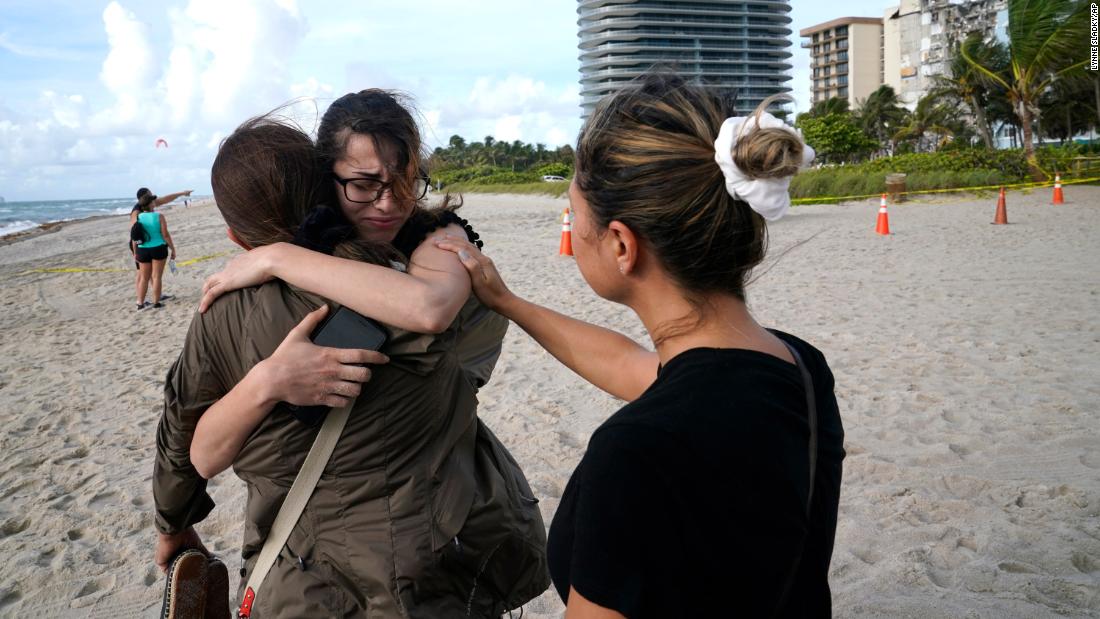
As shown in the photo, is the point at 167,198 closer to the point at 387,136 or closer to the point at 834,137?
the point at 387,136

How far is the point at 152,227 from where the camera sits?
453 inches

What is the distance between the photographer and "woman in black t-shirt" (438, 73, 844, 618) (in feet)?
3.51

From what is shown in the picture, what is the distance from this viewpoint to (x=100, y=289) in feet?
47.2

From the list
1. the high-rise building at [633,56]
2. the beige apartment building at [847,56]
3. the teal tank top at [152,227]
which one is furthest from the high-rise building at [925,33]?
the teal tank top at [152,227]

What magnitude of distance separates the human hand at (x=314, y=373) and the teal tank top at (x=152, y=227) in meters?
11.2

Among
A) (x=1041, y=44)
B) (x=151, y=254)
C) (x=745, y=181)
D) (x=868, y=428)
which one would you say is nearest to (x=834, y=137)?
(x=1041, y=44)

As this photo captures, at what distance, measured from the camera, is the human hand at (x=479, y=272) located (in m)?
1.81

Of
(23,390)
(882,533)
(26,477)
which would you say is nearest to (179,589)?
(882,533)

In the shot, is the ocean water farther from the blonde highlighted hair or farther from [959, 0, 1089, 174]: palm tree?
the blonde highlighted hair

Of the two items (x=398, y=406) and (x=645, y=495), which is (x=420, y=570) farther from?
(x=645, y=495)

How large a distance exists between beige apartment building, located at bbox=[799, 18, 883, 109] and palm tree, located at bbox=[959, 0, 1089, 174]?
304 feet

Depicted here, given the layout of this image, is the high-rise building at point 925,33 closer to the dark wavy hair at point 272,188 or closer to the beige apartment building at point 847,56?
the beige apartment building at point 847,56

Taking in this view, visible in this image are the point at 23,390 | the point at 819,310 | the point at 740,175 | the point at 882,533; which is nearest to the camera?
the point at 740,175

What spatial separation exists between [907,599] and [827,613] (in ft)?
8.03
